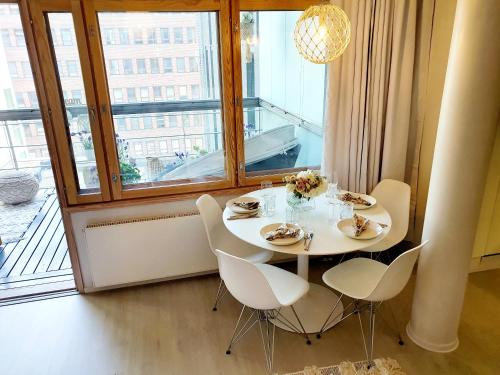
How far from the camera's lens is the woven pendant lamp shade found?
201 cm

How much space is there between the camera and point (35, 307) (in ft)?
9.14

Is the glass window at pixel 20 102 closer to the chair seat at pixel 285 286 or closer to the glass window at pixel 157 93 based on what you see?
the glass window at pixel 157 93


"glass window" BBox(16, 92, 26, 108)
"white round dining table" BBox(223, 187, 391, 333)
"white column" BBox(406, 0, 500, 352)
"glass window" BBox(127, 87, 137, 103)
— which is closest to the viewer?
"white column" BBox(406, 0, 500, 352)

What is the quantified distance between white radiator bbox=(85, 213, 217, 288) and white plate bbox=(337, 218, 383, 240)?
1.13 m

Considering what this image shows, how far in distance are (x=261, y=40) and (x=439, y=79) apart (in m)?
1.34

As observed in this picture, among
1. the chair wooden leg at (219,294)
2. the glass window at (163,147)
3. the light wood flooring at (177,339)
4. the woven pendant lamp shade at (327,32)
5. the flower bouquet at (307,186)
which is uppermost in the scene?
the woven pendant lamp shade at (327,32)

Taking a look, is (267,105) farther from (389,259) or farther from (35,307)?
(35,307)

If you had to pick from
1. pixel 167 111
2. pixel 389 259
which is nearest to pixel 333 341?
pixel 389 259

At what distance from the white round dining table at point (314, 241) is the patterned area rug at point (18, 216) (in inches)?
108

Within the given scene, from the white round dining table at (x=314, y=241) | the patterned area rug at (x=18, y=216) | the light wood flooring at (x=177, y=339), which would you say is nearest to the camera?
the white round dining table at (x=314, y=241)

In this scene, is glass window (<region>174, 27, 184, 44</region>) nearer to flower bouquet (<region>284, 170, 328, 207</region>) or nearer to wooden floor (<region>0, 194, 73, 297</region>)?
flower bouquet (<region>284, 170, 328, 207</region>)

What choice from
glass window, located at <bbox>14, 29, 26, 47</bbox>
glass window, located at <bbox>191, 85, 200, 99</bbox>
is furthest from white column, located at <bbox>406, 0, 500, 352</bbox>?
glass window, located at <bbox>14, 29, 26, 47</bbox>

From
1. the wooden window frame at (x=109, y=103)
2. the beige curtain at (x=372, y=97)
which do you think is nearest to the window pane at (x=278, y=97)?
the wooden window frame at (x=109, y=103)

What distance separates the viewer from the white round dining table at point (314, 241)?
81.3 inches
